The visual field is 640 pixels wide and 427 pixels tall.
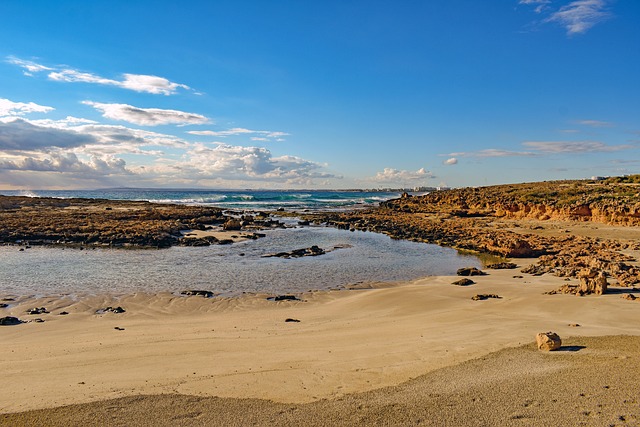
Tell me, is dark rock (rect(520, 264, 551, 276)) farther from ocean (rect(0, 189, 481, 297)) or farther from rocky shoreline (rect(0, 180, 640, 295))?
ocean (rect(0, 189, 481, 297))

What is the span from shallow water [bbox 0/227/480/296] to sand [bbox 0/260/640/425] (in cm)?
357

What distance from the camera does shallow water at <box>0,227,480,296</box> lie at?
17.4m

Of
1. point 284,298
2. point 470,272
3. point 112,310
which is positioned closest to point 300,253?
point 284,298

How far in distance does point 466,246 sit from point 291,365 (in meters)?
21.5

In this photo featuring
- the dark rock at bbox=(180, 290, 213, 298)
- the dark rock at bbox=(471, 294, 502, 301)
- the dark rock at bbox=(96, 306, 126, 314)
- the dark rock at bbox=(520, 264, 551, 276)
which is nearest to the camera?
the dark rock at bbox=(96, 306, 126, 314)

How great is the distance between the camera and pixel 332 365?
27.6 feet

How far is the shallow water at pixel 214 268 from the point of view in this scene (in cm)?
1736

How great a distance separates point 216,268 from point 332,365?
14.3m

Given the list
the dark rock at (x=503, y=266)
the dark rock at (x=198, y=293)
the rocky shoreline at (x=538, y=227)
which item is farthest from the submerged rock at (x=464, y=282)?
the dark rock at (x=198, y=293)

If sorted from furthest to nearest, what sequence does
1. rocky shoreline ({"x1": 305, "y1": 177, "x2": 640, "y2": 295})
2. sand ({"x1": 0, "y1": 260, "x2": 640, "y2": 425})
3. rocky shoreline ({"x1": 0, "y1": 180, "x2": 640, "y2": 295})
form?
rocky shoreline ({"x1": 0, "y1": 180, "x2": 640, "y2": 295}), rocky shoreline ({"x1": 305, "y1": 177, "x2": 640, "y2": 295}), sand ({"x1": 0, "y1": 260, "x2": 640, "y2": 425})

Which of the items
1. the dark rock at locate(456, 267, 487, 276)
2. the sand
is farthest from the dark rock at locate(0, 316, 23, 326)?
the dark rock at locate(456, 267, 487, 276)

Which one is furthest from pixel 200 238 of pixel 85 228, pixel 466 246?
pixel 466 246

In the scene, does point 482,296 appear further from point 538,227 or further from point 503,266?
point 538,227

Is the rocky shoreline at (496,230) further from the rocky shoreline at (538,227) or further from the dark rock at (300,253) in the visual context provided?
the dark rock at (300,253)
